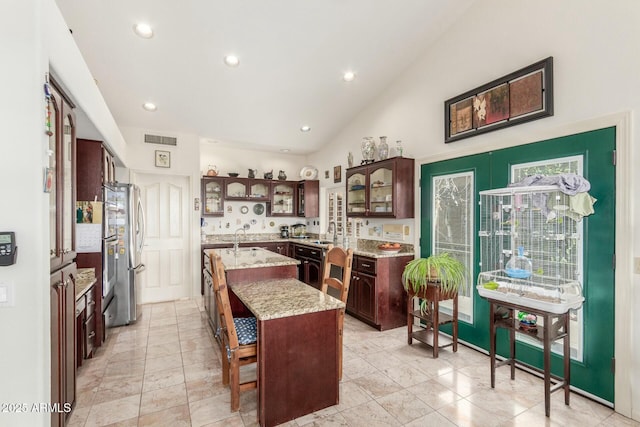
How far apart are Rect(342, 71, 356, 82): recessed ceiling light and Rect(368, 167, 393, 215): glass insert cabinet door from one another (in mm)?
1225

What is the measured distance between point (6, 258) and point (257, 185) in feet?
15.8

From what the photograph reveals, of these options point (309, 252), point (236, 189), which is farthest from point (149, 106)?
point (309, 252)

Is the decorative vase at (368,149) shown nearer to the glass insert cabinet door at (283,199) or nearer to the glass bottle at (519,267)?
the glass insert cabinet door at (283,199)

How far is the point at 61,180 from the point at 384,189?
10.8 ft

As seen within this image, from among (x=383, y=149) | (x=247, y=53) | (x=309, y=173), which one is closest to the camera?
(x=247, y=53)

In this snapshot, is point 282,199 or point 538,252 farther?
point 282,199

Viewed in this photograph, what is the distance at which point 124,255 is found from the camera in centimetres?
374

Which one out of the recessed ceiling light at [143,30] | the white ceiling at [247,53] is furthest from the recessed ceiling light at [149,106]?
the recessed ceiling light at [143,30]

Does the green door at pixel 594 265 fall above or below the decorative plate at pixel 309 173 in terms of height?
below

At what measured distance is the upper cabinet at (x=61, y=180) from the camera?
1.71 metres

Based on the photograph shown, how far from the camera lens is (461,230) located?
3.35 meters

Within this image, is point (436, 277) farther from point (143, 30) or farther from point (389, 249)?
point (143, 30)

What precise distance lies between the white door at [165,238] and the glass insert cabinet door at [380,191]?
10.2ft

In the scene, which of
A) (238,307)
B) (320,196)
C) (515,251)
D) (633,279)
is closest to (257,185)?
(320,196)
